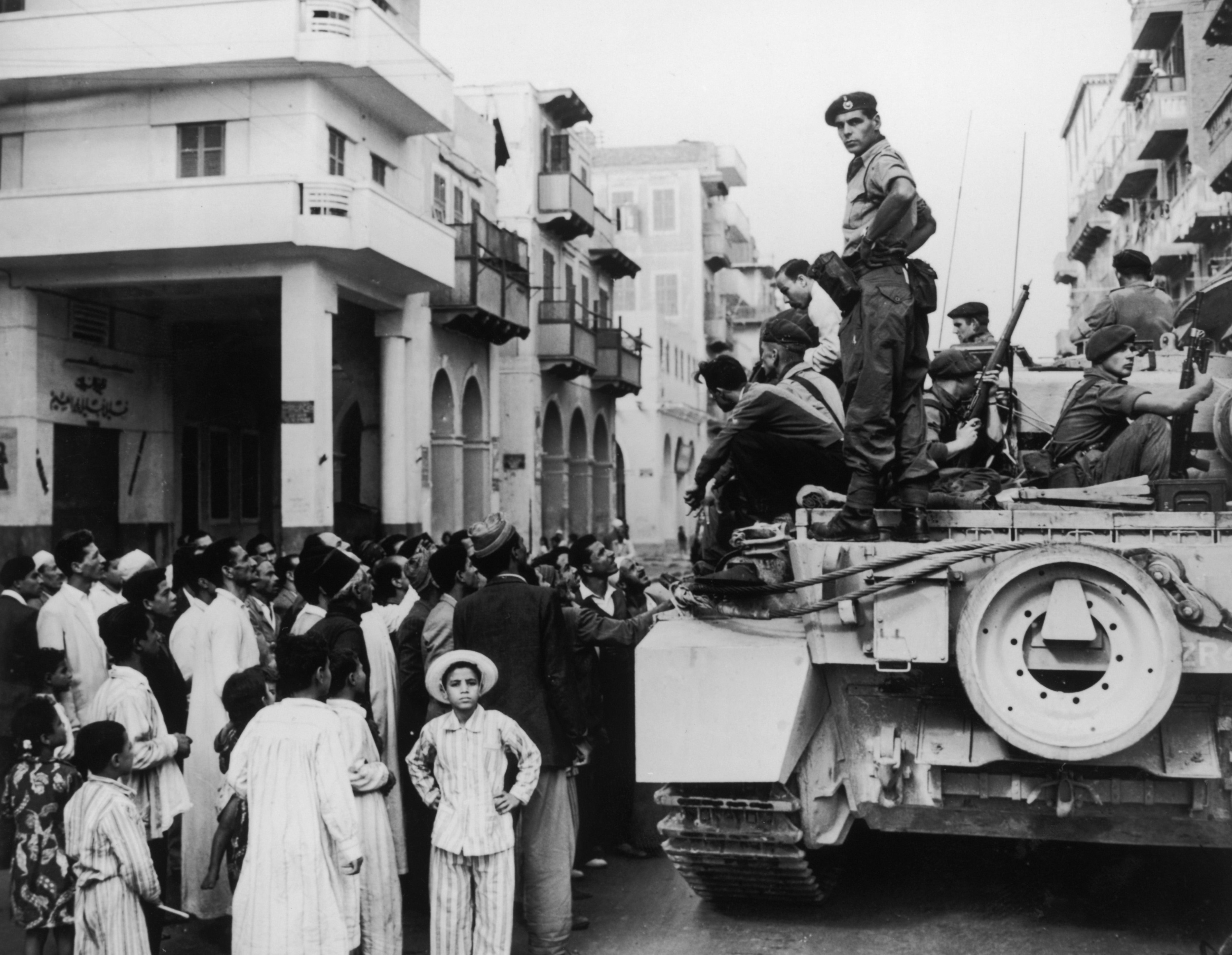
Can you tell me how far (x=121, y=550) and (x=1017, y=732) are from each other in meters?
15.9

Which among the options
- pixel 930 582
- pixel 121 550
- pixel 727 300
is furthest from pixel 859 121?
→ pixel 727 300

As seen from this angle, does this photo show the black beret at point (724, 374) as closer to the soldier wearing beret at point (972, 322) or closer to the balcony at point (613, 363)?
the soldier wearing beret at point (972, 322)

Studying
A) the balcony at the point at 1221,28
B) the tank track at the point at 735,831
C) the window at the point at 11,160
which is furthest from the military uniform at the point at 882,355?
the balcony at the point at 1221,28

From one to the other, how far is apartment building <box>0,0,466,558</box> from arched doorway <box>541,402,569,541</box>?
35.0 ft

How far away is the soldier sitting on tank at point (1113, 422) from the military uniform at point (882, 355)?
3.14ft

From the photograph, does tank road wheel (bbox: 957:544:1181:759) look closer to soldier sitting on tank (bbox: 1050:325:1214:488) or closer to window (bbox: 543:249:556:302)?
soldier sitting on tank (bbox: 1050:325:1214:488)

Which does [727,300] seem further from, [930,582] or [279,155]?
[930,582]

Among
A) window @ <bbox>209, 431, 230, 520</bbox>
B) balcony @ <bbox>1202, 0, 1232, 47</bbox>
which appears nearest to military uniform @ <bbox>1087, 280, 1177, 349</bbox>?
window @ <bbox>209, 431, 230, 520</bbox>

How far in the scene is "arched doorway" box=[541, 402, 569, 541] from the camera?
29.4 m

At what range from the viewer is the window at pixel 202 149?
53.9ft

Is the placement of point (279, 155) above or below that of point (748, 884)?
above

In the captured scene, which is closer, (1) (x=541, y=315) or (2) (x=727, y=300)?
(1) (x=541, y=315)

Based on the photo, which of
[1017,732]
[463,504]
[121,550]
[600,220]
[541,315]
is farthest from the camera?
[600,220]

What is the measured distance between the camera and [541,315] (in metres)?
27.9
